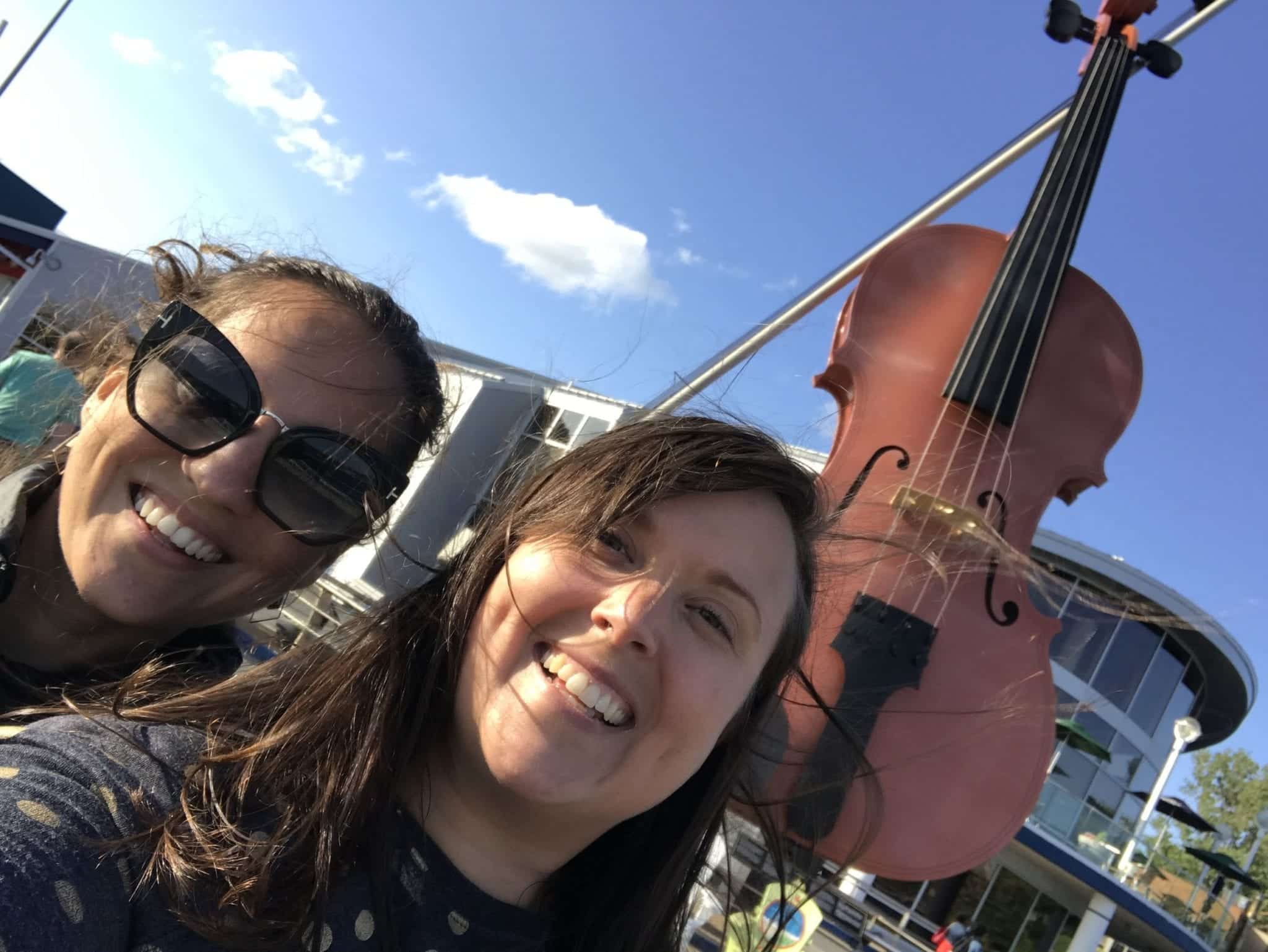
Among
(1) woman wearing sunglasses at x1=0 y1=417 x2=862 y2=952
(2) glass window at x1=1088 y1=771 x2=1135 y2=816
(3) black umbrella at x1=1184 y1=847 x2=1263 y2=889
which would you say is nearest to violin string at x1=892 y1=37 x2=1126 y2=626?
(1) woman wearing sunglasses at x1=0 y1=417 x2=862 y2=952

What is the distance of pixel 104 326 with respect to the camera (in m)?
1.87

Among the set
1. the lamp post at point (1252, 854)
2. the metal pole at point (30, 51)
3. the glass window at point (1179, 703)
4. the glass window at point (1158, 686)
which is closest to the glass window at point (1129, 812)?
the glass window at point (1158, 686)

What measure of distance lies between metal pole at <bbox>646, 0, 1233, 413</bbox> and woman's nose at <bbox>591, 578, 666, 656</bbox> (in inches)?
83.2

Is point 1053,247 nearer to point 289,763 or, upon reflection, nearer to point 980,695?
point 980,695

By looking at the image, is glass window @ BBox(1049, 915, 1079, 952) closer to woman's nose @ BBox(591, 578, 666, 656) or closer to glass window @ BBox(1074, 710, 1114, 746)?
glass window @ BBox(1074, 710, 1114, 746)

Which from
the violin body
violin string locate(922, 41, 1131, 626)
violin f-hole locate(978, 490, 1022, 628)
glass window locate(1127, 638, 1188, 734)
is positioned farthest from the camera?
glass window locate(1127, 638, 1188, 734)

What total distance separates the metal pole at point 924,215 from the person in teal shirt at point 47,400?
1.94 m

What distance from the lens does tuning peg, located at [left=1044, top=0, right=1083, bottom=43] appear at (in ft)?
12.2

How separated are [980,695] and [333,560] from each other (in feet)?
5.48

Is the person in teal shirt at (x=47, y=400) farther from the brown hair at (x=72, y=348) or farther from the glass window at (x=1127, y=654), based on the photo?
the glass window at (x=1127, y=654)

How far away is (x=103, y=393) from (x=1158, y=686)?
1880cm

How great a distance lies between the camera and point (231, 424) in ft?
4.38

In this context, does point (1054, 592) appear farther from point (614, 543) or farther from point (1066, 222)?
point (1066, 222)

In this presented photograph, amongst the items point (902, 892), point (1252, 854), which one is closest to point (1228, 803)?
point (1252, 854)
